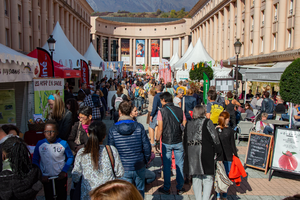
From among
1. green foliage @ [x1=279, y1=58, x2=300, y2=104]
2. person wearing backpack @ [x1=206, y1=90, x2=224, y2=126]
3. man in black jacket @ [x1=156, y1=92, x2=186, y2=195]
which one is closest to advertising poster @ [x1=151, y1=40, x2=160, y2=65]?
green foliage @ [x1=279, y1=58, x2=300, y2=104]

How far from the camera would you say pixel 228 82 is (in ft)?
48.2

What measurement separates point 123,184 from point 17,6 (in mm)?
29914

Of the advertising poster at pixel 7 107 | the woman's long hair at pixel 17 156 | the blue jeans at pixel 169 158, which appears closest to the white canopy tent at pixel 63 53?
the advertising poster at pixel 7 107

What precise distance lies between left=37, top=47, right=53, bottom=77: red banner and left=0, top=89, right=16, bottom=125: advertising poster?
141 centimetres

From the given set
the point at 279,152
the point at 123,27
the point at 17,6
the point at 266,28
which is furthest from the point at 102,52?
the point at 279,152

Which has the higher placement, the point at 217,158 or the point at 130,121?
the point at 130,121

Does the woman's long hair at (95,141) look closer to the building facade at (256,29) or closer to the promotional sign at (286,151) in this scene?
the promotional sign at (286,151)

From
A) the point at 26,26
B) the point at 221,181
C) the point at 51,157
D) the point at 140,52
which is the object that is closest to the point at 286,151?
the point at 221,181

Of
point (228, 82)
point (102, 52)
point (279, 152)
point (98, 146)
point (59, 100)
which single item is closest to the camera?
point (98, 146)

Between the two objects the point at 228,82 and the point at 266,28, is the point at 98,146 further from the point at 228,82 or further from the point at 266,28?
the point at 266,28

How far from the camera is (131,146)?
Answer: 387cm

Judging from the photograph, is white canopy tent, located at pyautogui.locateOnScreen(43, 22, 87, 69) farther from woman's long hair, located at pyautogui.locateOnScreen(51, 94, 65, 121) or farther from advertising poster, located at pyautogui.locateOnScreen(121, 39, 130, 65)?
advertising poster, located at pyautogui.locateOnScreen(121, 39, 130, 65)

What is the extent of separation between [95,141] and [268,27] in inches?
1069

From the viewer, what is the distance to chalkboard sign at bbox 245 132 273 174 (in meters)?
6.91
